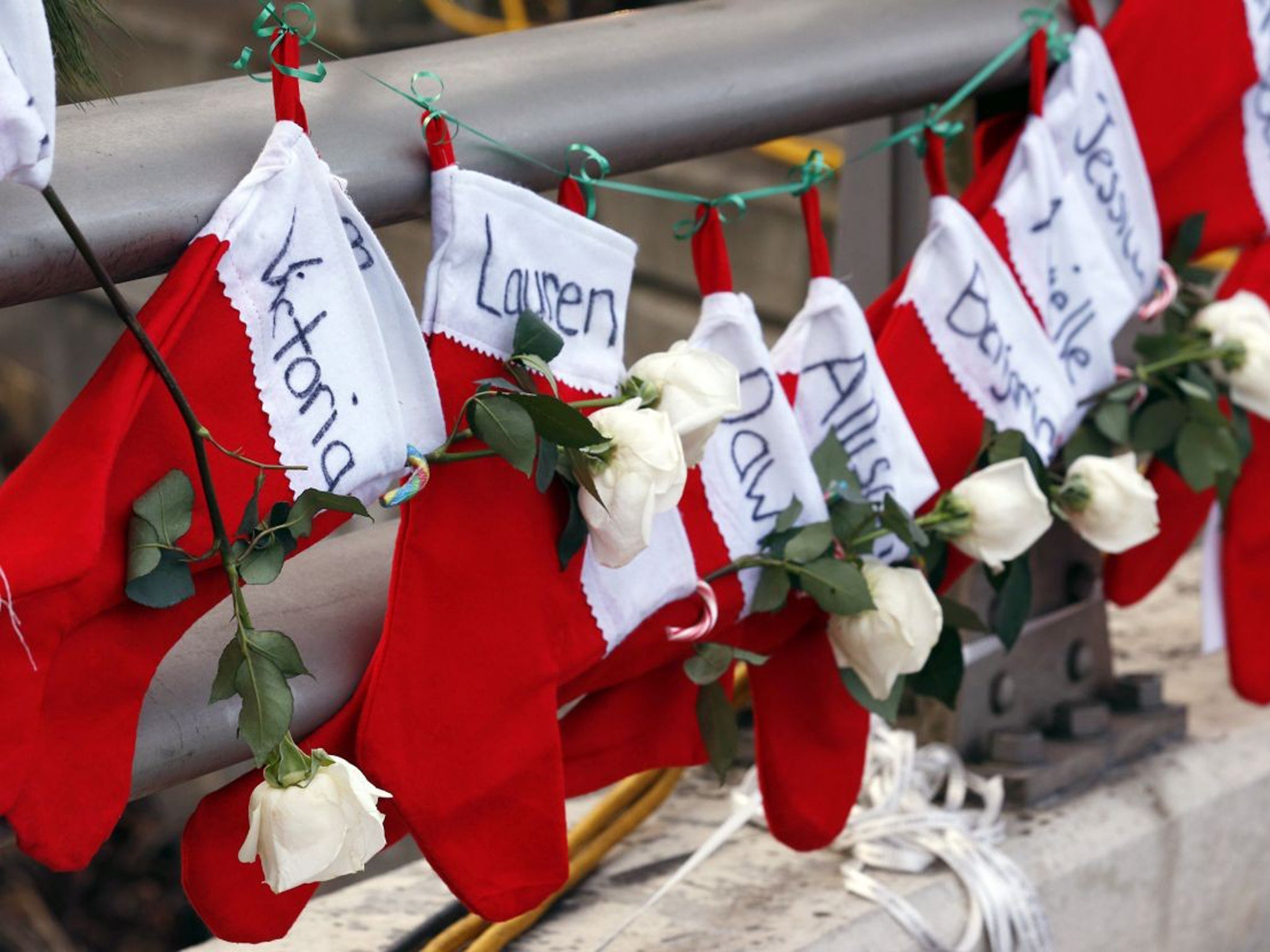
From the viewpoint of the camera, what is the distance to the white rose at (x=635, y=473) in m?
0.87

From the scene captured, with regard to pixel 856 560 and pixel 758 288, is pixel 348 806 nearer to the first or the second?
pixel 856 560

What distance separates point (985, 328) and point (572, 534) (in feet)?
1.20

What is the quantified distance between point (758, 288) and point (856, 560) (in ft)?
6.46

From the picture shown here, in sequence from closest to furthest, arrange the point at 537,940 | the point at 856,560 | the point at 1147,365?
1. the point at 856,560
2. the point at 537,940
3. the point at 1147,365

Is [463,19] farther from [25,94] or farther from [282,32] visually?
→ [25,94]

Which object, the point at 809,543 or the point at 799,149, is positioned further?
the point at 799,149

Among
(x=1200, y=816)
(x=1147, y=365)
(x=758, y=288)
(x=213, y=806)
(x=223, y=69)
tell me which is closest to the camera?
(x=213, y=806)

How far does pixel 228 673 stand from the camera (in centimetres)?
79

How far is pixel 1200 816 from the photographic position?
1.43m

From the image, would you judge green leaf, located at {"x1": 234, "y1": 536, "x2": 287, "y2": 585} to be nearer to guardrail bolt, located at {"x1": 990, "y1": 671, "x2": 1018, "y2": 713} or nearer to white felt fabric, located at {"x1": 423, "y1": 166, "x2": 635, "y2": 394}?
white felt fabric, located at {"x1": 423, "y1": 166, "x2": 635, "y2": 394}

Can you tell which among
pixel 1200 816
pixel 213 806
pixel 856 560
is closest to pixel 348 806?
pixel 213 806

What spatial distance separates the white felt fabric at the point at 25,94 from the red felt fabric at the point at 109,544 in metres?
0.10

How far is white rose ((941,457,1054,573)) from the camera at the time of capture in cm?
111

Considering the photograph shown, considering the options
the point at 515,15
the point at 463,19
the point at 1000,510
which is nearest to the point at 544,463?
the point at 1000,510
